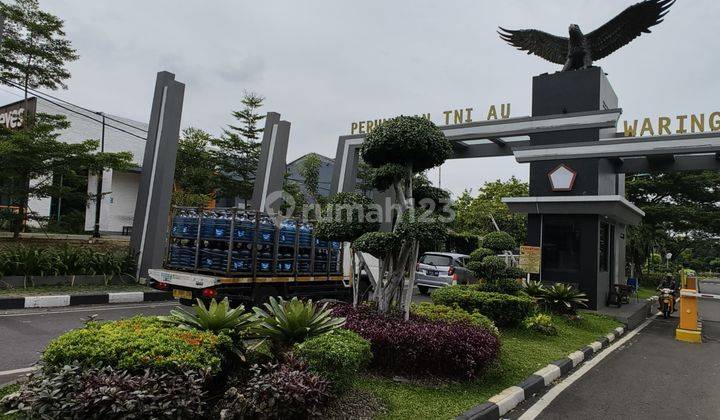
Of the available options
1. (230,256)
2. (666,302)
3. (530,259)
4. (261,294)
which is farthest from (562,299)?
(230,256)

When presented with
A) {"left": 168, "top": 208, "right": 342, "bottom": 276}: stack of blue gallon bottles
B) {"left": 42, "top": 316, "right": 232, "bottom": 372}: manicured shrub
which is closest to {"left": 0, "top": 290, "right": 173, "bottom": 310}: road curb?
{"left": 168, "top": 208, "right": 342, "bottom": 276}: stack of blue gallon bottles

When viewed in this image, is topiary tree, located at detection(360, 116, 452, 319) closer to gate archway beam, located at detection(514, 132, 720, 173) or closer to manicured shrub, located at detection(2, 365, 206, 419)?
manicured shrub, located at detection(2, 365, 206, 419)

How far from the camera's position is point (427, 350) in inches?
200

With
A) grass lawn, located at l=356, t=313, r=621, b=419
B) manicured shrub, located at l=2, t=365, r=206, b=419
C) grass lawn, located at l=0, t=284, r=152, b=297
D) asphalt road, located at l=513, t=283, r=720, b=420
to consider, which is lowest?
asphalt road, located at l=513, t=283, r=720, b=420

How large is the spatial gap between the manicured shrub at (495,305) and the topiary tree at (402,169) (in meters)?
2.43

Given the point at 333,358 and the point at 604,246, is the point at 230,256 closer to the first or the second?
the point at 333,358

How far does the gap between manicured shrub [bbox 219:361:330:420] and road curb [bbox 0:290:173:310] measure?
7.25 metres

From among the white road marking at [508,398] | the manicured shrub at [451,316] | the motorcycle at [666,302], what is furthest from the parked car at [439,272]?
the white road marking at [508,398]

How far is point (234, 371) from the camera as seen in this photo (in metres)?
4.06

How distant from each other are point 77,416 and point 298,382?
4.63ft

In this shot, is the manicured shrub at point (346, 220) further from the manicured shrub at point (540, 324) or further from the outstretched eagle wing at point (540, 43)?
the outstretched eagle wing at point (540, 43)

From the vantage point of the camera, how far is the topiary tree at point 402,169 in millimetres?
6012

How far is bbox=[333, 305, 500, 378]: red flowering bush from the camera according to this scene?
5.09 m

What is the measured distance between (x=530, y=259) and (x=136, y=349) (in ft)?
34.6
